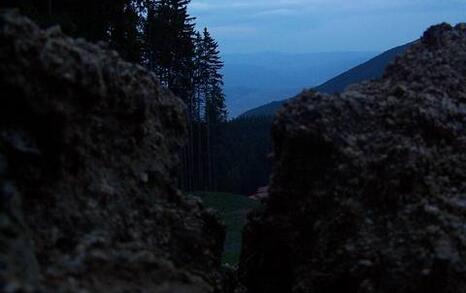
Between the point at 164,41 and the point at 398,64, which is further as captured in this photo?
the point at 164,41

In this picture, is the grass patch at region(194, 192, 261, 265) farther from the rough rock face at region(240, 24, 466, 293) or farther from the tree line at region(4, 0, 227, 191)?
the rough rock face at region(240, 24, 466, 293)

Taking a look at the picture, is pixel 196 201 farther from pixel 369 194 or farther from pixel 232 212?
pixel 232 212

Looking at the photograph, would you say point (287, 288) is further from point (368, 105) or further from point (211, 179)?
point (211, 179)

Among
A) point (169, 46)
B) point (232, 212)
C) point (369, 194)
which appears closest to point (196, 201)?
point (369, 194)

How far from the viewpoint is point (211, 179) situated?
1905 inches

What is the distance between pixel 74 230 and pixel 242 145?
54906 millimetres

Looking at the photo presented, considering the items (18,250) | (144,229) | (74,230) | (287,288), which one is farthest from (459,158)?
(18,250)

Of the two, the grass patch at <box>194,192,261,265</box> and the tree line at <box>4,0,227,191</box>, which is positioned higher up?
the tree line at <box>4,0,227,191</box>

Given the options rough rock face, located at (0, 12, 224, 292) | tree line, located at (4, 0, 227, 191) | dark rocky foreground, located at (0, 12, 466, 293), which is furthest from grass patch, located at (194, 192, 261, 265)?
rough rock face, located at (0, 12, 224, 292)

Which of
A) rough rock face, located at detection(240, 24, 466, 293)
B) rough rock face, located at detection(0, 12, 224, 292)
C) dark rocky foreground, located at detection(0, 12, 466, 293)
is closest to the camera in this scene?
rough rock face, located at detection(0, 12, 224, 292)

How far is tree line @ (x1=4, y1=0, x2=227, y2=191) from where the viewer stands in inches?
856

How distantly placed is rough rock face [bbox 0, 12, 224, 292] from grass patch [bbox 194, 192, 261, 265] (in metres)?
12.6

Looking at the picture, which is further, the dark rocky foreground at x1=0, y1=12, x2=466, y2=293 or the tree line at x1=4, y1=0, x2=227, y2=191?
the tree line at x1=4, y1=0, x2=227, y2=191

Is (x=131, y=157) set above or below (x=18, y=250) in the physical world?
above
